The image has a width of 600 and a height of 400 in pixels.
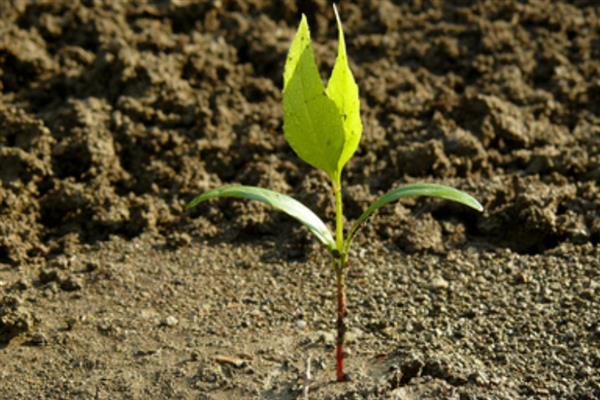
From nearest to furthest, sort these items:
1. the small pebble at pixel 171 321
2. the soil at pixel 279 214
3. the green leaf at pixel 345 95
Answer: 1. the green leaf at pixel 345 95
2. the soil at pixel 279 214
3. the small pebble at pixel 171 321

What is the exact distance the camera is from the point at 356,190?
3.40 metres

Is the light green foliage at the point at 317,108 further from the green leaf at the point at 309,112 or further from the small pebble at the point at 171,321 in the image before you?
the small pebble at the point at 171,321

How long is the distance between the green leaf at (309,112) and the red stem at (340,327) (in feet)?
0.85

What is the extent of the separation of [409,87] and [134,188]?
118cm

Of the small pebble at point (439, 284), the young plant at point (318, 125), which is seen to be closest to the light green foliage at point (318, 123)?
the young plant at point (318, 125)

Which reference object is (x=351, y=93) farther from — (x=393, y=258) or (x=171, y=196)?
(x=171, y=196)

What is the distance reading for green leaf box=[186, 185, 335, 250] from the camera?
2.31 metres

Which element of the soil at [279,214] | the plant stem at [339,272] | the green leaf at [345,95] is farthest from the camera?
the soil at [279,214]

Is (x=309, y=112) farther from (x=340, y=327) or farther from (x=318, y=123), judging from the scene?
(x=340, y=327)

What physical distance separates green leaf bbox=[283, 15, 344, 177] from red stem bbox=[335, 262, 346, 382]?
26 cm

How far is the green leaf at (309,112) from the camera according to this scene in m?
2.24

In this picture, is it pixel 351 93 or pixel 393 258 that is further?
pixel 393 258

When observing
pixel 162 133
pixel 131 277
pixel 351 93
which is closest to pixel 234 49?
pixel 162 133

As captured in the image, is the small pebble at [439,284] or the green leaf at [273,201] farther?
the small pebble at [439,284]
